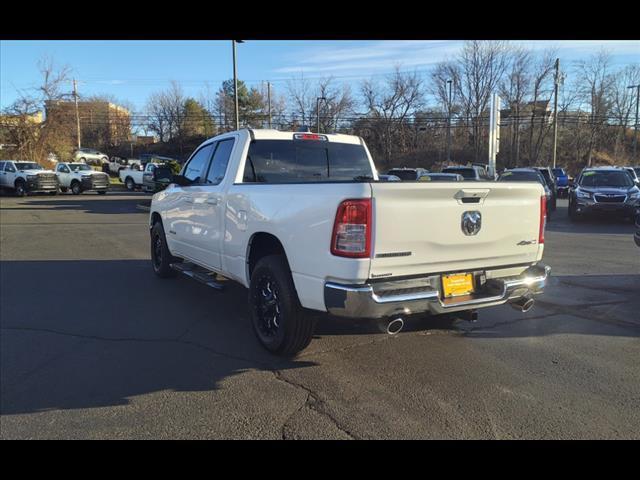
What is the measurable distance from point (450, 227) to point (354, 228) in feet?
2.78

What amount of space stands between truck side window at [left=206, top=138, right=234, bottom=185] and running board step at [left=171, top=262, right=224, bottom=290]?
Result: 1.13 metres

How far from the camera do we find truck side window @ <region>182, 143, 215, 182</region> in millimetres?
6484

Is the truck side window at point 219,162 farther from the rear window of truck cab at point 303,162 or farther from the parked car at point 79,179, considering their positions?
the parked car at point 79,179

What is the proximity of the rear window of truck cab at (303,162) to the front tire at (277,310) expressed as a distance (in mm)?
1316

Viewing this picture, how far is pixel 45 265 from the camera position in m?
9.29

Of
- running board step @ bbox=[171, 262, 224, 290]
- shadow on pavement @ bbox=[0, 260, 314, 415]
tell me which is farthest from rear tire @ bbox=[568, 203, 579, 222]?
running board step @ bbox=[171, 262, 224, 290]

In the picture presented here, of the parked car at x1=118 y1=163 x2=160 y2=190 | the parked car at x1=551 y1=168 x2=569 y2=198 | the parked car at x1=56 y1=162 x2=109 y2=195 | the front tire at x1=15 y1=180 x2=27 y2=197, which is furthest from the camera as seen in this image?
the parked car at x1=118 y1=163 x2=160 y2=190

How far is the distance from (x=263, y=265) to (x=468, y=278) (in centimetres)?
178

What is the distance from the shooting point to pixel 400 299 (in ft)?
12.2

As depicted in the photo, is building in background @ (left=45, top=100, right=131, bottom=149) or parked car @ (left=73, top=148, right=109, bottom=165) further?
building in background @ (left=45, top=100, right=131, bottom=149)

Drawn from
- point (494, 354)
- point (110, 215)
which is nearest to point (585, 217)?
point (494, 354)

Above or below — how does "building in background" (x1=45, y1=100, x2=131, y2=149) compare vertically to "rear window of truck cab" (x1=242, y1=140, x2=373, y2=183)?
above

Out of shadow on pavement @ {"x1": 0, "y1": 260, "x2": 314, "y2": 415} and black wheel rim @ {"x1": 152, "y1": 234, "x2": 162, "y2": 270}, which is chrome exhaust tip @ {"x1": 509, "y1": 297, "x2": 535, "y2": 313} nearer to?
shadow on pavement @ {"x1": 0, "y1": 260, "x2": 314, "y2": 415}

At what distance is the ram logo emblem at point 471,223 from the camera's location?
4.00 m
